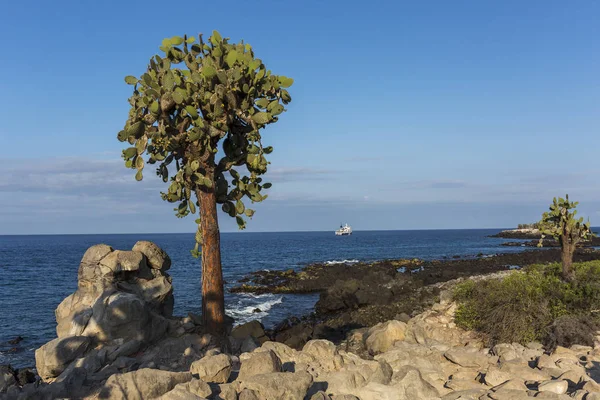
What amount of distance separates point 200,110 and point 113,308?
711 cm

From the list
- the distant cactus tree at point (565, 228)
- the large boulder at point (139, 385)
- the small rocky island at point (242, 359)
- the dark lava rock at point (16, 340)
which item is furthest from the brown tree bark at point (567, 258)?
the dark lava rock at point (16, 340)

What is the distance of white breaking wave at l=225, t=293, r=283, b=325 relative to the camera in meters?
31.8

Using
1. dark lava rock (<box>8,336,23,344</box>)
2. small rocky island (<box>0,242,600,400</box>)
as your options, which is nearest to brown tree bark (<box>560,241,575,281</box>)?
small rocky island (<box>0,242,600,400</box>)

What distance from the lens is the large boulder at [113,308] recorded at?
14086 millimetres

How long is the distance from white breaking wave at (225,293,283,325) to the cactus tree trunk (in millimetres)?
15801

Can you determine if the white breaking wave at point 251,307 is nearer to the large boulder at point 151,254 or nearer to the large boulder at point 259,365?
the large boulder at point 151,254

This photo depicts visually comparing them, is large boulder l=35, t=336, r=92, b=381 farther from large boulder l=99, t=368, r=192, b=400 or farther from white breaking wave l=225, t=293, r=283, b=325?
white breaking wave l=225, t=293, r=283, b=325

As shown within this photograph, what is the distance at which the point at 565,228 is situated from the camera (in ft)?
78.8

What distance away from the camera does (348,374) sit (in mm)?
10258

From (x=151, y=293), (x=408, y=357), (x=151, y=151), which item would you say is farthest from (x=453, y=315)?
(x=151, y=151)

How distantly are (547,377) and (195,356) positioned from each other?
9279 mm

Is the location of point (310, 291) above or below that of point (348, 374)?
below

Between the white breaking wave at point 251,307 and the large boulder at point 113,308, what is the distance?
502 inches

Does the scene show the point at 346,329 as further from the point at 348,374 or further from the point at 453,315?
the point at 348,374
